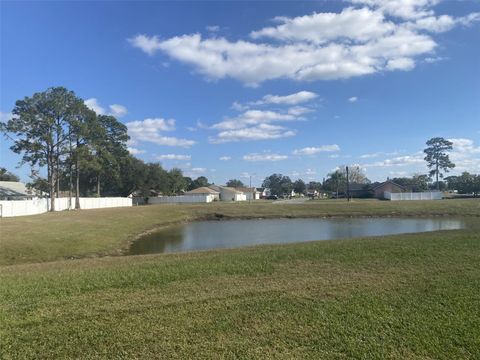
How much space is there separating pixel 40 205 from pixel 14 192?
22.9m

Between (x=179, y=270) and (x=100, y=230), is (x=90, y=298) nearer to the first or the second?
A: (x=179, y=270)

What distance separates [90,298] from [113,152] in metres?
73.6

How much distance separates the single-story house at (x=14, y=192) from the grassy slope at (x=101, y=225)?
27012mm

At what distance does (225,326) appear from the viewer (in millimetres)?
6289

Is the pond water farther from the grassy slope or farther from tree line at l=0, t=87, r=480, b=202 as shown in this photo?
tree line at l=0, t=87, r=480, b=202

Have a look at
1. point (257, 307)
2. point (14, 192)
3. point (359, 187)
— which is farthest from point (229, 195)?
point (257, 307)

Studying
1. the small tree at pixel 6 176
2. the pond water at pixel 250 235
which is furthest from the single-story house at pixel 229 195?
the pond water at pixel 250 235

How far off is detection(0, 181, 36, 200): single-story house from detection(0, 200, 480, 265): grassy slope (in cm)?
2701

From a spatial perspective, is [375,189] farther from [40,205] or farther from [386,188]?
[40,205]

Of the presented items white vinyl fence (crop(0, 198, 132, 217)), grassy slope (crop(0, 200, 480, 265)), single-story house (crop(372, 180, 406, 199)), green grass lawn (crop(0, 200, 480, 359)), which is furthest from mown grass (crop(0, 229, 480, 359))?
single-story house (crop(372, 180, 406, 199))

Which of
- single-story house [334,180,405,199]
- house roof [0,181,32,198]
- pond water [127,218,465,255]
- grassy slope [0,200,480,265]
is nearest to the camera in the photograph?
grassy slope [0,200,480,265]

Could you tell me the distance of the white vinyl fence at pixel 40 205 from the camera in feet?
133

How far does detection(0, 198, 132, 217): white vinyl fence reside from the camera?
40612 millimetres

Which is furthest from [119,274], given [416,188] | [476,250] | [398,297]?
[416,188]
